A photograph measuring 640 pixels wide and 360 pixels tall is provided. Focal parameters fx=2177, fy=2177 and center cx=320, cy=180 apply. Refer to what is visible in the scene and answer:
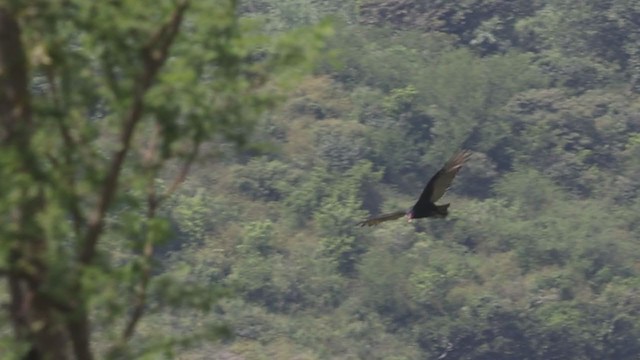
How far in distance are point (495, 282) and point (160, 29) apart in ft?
149

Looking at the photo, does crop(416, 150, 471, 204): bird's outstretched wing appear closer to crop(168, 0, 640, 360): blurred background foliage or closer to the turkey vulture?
the turkey vulture

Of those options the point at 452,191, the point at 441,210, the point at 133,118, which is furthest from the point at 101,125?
the point at 452,191

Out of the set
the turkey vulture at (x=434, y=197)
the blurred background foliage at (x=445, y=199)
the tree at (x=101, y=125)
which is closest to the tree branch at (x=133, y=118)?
the tree at (x=101, y=125)

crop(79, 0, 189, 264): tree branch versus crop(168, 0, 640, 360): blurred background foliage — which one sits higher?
crop(79, 0, 189, 264): tree branch

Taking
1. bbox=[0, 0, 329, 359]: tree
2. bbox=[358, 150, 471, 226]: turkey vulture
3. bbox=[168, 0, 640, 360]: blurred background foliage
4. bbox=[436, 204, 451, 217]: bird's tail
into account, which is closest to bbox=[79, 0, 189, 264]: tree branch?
bbox=[0, 0, 329, 359]: tree

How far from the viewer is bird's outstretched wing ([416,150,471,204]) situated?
11.0m

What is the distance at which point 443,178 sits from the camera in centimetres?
1109

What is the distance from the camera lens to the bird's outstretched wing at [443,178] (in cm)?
1103

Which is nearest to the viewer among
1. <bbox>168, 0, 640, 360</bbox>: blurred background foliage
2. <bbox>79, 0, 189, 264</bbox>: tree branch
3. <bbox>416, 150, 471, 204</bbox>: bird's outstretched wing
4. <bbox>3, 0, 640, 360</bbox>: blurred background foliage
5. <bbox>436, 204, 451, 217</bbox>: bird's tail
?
<bbox>79, 0, 189, 264</bbox>: tree branch

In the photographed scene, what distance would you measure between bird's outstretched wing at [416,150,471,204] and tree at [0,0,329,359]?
3.02 m

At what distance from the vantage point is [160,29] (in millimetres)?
7797

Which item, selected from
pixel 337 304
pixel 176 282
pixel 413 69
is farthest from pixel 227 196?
pixel 176 282

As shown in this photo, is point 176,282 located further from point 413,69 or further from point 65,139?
point 413,69

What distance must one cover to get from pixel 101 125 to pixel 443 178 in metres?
3.34
